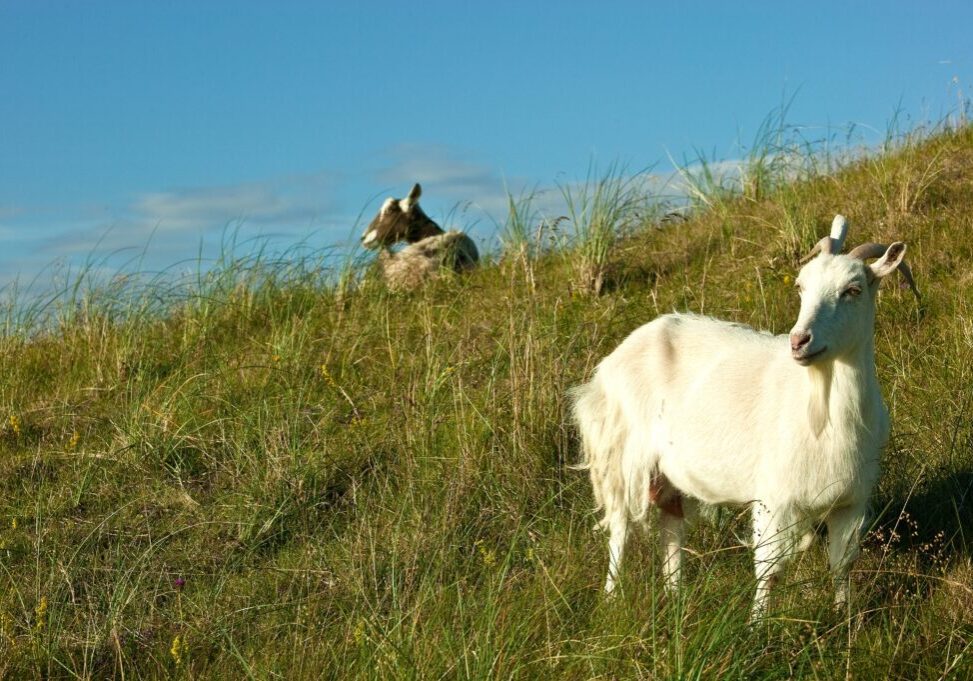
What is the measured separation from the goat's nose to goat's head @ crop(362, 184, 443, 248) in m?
7.64

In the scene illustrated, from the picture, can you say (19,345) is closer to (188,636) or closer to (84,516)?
(84,516)

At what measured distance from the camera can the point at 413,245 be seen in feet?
36.0

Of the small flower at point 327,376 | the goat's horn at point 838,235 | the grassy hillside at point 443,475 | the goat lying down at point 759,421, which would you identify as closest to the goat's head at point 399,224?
the grassy hillside at point 443,475

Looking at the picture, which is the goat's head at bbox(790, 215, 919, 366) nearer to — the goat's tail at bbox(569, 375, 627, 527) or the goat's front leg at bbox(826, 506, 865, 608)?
the goat's front leg at bbox(826, 506, 865, 608)

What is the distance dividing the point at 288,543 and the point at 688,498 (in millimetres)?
2143

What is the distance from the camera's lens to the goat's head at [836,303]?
4309 millimetres

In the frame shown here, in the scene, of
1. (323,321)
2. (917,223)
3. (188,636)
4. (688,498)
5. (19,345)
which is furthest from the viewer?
(19,345)

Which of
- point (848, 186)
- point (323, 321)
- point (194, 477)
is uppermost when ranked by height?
point (848, 186)

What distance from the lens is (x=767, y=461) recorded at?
4.73 metres

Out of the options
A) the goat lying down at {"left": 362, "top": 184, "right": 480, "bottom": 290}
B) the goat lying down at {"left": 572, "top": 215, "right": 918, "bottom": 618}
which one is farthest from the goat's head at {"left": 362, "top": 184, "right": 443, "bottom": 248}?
the goat lying down at {"left": 572, "top": 215, "right": 918, "bottom": 618}

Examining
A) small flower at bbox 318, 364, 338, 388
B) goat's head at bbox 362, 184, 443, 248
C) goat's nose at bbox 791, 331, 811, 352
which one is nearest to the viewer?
goat's nose at bbox 791, 331, 811, 352

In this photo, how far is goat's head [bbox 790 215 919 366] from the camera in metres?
4.31

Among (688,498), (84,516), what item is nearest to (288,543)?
(84,516)

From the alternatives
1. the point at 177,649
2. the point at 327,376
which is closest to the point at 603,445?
the point at 177,649
